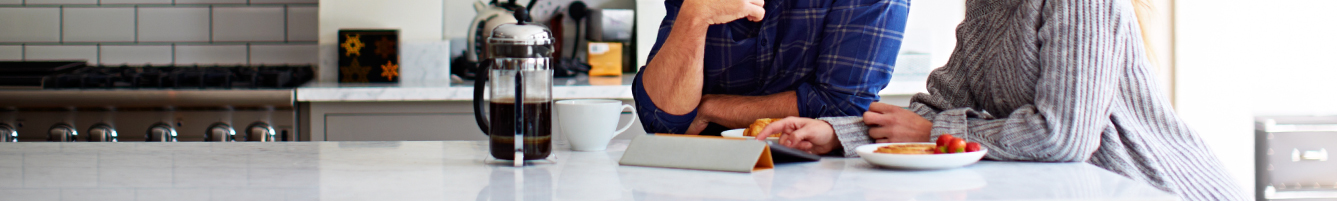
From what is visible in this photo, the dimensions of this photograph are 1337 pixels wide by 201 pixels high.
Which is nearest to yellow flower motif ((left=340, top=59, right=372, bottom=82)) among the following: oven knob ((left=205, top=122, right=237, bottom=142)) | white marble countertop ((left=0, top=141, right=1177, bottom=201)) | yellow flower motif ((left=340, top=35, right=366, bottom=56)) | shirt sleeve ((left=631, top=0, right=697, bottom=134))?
yellow flower motif ((left=340, top=35, right=366, bottom=56))

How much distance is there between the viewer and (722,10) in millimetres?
1030

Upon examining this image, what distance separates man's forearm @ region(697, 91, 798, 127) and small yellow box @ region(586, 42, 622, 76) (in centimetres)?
118

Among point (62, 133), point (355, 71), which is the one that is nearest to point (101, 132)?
point (62, 133)

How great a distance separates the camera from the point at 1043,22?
40.3 inches

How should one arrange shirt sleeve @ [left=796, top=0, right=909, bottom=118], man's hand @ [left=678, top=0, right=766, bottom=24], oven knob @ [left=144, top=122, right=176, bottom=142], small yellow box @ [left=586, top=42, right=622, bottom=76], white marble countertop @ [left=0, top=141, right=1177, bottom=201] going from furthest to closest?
small yellow box @ [left=586, top=42, right=622, bottom=76] → oven knob @ [left=144, top=122, right=176, bottom=142] → shirt sleeve @ [left=796, top=0, right=909, bottom=118] → man's hand @ [left=678, top=0, right=766, bottom=24] → white marble countertop @ [left=0, top=141, right=1177, bottom=201]

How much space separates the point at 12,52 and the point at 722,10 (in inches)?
102

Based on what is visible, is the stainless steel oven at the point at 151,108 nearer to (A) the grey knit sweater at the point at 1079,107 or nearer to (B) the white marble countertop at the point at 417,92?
(B) the white marble countertop at the point at 417,92

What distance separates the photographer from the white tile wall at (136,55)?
268 cm

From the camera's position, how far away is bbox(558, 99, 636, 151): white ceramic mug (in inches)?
40.6

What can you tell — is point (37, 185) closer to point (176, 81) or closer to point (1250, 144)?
point (176, 81)

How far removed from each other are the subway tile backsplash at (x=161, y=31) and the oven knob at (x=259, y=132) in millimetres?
648

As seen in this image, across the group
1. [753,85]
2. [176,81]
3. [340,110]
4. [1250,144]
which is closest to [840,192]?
[753,85]

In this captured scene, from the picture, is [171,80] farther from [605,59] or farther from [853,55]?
[853,55]

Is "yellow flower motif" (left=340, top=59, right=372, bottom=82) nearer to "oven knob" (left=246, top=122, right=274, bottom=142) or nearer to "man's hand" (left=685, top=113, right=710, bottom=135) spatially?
"oven knob" (left=246, top=122, right=274, bottom=142)
